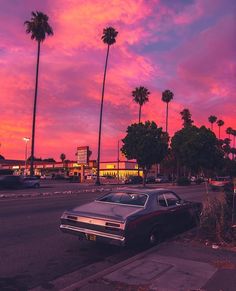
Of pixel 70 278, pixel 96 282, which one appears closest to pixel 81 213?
pixel 70 278

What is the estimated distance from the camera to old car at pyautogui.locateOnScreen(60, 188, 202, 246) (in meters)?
8.70

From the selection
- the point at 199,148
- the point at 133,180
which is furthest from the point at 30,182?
the point at 199,148

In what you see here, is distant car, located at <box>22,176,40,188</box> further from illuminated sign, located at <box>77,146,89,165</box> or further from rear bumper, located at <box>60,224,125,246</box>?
rear bumper, located at <box>60,224,125,246</box>

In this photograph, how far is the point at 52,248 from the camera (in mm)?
9867

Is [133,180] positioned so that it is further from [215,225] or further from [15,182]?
[215,225]

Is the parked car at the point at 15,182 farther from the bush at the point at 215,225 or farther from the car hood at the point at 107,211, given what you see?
the car hood at the point at 107,211

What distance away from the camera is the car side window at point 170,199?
35.6 feet

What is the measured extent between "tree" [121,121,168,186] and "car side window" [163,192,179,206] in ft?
142

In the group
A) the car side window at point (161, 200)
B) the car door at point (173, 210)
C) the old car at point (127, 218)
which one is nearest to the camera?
the old car at point (127, 218)

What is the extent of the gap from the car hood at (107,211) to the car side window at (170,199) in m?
1.57

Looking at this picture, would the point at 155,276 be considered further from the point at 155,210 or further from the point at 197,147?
the point at 197,147

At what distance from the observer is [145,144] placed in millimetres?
55125

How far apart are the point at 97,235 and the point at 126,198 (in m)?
1.56

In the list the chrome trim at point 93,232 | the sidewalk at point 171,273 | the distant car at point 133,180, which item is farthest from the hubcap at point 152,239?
the distant car at point 133,180
